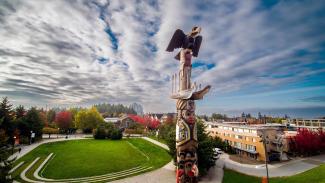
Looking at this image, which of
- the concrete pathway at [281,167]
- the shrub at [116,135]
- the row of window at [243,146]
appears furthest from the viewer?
the shrub at [116,135]

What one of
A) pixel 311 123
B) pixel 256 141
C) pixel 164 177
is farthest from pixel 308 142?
pixel 164 177

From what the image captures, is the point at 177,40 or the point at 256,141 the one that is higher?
the point at 177,40

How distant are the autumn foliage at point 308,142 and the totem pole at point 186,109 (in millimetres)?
34983

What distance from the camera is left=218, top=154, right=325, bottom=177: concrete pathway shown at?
88.1 feet

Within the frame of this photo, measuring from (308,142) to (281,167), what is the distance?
31.4 feet

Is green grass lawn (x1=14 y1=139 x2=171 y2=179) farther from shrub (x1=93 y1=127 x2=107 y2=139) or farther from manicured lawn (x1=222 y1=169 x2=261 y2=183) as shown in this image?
shrub (x1=93 y1=127 x2=107 y2=139)

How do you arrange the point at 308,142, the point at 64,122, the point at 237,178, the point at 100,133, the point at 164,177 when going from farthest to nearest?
the point at 64,122
the point at 100,133
the point at 308,142
the point at 164,177
the point at 237,178

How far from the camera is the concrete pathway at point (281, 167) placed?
88.1 feet

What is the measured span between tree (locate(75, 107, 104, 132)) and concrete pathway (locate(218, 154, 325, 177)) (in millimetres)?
49932

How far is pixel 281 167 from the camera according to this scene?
29875 millimetres

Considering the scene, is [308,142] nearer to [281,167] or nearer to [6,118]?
[281,167]

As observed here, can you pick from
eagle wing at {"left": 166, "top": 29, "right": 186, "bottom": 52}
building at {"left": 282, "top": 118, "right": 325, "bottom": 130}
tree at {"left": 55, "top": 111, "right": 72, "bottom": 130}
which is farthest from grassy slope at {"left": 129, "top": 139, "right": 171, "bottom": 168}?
tree at {"left": 55, "top": 111, "right": 72, "bottom": 130}

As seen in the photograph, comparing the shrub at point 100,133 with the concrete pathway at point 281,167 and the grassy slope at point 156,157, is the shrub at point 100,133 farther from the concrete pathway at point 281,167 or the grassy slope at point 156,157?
the concrete pathway at point 281,167

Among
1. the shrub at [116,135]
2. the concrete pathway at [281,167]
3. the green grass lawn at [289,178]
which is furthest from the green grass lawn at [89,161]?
the shrub at [116,135]
